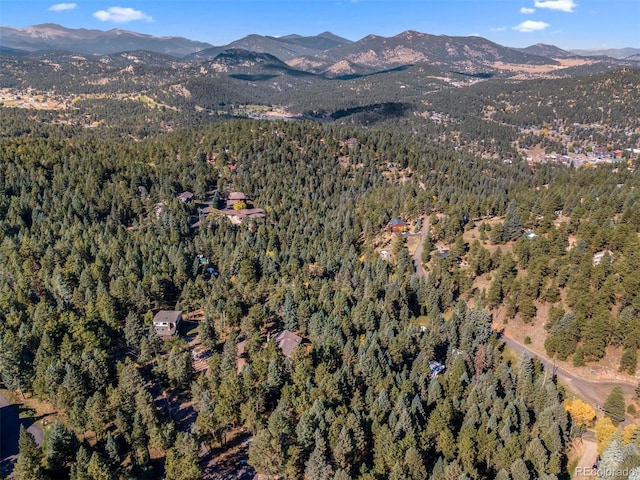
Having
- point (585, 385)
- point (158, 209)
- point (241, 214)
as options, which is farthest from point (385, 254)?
point (158, 209)

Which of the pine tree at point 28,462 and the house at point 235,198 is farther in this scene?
the house at point 235,198

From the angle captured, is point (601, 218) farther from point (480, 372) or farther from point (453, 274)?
point (480, 372)

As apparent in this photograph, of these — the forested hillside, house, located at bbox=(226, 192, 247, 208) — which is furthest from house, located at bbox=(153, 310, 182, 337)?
house, located at bbox=(226, 192, 247, 208)

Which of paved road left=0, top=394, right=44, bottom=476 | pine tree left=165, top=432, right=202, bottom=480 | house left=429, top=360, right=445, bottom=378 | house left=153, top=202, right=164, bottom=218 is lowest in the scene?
house left=429, top=360, right=445, bottom=378

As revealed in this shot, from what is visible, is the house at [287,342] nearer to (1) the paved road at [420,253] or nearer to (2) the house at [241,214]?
(1) the paved road at [420,253]

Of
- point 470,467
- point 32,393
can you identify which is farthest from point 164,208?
point 470,467

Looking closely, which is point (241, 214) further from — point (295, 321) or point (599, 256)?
point (599, 256)

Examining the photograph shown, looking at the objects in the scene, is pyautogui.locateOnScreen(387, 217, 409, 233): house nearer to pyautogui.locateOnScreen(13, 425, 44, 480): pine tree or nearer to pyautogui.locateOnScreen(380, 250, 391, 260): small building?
pyautogui.locateOnScreen(380, 250, 391, 260): small building

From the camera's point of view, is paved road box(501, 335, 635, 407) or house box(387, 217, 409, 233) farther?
house box(387, 217, 409, 233)

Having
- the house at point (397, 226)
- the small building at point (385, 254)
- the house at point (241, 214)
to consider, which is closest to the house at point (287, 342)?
the small building at point (385, 254)
